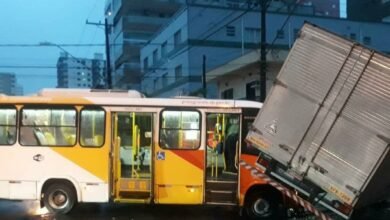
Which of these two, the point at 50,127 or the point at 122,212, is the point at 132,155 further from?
the point at 50,127

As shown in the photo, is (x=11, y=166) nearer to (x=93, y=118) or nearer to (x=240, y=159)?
(x=93, y=118)

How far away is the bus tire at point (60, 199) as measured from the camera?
41.4 feet

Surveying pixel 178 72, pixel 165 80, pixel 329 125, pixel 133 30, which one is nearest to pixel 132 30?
pixel 133 30

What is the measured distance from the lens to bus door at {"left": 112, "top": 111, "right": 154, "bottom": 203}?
1250 cm

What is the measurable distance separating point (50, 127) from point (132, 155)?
1951mm

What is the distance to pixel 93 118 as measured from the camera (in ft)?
41.8

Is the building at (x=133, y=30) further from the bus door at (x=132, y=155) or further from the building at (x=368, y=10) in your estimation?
the bus door at (x=132, y=155)

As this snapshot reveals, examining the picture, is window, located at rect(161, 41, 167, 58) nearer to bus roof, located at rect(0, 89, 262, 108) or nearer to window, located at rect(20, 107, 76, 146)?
bus roof, located at rect(0, 89, 262, 108)

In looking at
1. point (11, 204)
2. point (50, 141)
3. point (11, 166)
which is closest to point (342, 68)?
point (50, 141)

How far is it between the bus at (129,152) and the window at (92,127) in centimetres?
2

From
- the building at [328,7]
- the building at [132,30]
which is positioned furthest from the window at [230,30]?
the building at [132,30]

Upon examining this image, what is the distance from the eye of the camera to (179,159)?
12.4 meters

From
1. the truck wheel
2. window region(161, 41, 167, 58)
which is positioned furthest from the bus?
window region(161, 41, 167, 58)

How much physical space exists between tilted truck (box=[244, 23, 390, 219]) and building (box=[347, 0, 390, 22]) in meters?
52.8
